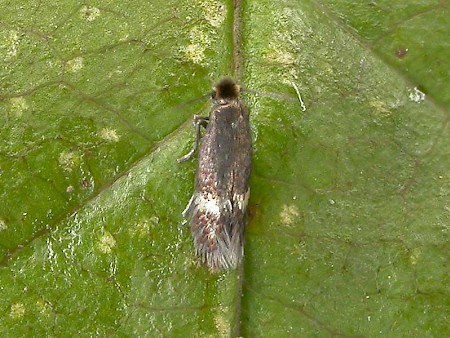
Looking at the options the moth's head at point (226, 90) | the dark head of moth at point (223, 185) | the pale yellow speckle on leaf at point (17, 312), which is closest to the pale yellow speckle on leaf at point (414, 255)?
the dark head of moth at point (223, 185)

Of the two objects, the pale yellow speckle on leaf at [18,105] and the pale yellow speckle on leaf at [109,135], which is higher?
the pale yellow speckle on leaf at [18,105]

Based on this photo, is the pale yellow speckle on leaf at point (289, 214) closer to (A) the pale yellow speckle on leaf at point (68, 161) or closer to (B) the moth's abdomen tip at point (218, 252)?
(B) the moth's abdomen tip at point (218, 252)

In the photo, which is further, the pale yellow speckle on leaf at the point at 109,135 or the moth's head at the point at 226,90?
the pale yellow speckle on leaf at the point at 109,135

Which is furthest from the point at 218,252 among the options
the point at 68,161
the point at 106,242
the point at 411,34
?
the point at 411,34

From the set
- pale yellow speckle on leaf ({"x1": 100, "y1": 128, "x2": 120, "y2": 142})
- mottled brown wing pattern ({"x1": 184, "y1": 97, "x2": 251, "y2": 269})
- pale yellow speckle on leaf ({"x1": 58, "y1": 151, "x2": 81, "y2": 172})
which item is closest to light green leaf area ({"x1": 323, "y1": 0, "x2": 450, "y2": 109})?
mottled brown wing pattern ({"x1": 184, "y1": 97, "x2": 251, "y2": 269})

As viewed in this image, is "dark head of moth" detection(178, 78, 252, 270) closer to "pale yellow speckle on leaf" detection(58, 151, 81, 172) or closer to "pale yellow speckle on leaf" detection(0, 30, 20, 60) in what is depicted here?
"pale yellow speckle on leaf" detection(58, 151, 81, 172)

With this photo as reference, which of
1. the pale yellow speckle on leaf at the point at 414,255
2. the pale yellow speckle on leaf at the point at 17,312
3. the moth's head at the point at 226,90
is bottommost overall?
the pale yellow speckle on leaf at the point at 17,312

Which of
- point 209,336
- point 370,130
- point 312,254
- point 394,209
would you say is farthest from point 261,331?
point 370,130

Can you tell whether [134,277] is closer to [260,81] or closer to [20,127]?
[20,127]

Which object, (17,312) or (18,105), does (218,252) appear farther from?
(18,105)
